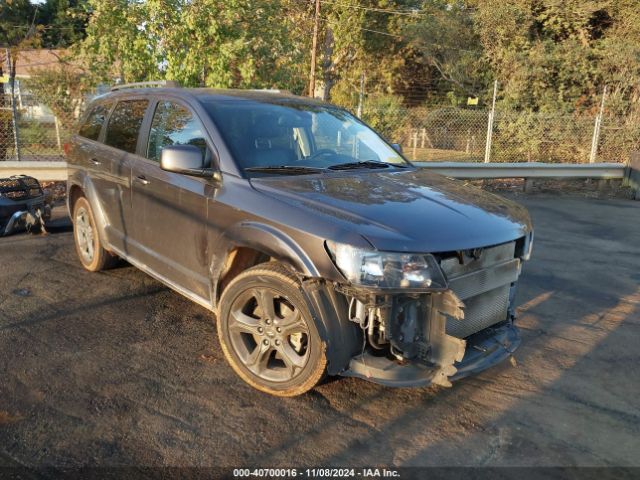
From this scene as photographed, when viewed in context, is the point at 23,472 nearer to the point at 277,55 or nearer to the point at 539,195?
the point at 277,55

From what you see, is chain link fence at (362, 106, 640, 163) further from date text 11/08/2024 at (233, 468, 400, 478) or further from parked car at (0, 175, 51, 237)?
date text 11/08/2024 at (233, 468, 400, 478)

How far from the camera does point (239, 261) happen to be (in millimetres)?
3600

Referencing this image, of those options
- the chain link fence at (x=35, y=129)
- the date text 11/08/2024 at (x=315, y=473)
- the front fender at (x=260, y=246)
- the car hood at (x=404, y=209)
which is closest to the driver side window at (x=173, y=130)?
the front fender at (x=260, y=246)

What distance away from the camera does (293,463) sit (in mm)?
2773

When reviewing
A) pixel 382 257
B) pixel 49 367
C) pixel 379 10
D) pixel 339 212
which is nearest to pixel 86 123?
pixel 49 367

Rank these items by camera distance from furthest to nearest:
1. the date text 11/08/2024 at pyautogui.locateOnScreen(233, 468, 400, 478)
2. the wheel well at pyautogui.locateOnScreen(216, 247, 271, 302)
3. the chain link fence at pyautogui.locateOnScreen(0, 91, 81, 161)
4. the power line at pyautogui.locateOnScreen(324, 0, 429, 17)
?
the power line at pyautogui.locateOnScreen(324, 0, 429, 17) < the chain link fence at pyautogui.locateOnScreen(0, 91, 81, 161) < the wheel well at pyautogui.locateOnScreen(216, 247, 271, 302) < the date text 11/08/2024 at pyautogui.locateOnScreen(233, 468, 400, 478)

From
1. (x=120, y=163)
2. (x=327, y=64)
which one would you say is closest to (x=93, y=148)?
(x=120, y=163)

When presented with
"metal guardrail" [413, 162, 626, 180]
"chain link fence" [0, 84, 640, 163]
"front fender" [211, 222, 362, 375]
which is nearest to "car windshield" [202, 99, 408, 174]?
"front fender" [211, 222, 362, 375]

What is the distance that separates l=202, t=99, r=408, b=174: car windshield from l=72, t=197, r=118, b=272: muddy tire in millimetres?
2163

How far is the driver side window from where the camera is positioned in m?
3.94

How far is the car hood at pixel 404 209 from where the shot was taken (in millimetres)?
2912

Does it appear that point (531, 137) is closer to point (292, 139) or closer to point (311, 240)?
point (292, 139)

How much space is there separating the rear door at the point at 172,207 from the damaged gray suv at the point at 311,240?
0.05 ft

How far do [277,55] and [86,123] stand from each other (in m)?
5.19
